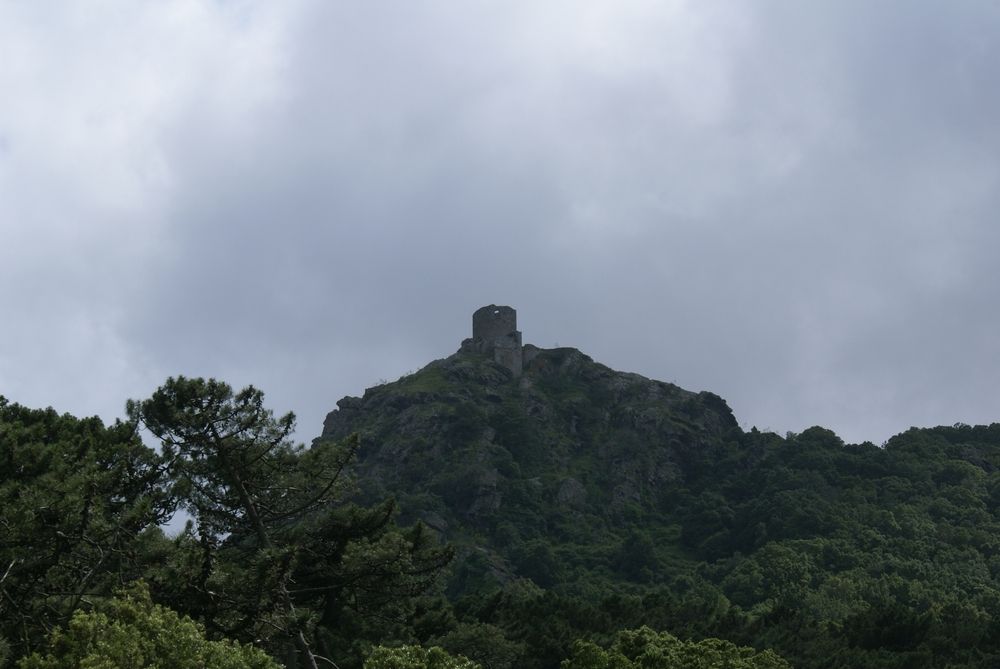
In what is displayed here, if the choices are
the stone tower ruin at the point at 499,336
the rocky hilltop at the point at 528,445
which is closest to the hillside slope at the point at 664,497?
the rocky hilltop at the point at 528,445

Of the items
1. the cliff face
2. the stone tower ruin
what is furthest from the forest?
the stone tower ruin

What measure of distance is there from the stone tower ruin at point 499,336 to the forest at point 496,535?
341 cm

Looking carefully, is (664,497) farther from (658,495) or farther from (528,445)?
(528,445)

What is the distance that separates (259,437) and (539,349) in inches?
3967

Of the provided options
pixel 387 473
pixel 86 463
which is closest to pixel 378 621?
pixel 86 463

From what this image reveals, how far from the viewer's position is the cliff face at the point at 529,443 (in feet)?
329

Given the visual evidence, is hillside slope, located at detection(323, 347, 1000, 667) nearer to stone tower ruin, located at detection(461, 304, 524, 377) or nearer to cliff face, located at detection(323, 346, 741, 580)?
cliff face, located at detection(323, 346, 741, 580)

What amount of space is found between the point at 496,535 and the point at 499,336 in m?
32.2

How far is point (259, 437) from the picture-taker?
26.6m

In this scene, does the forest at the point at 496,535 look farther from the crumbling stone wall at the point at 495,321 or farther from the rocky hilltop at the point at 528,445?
the crumbling stone wall at the point at 495,321

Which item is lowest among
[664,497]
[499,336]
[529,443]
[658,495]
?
[664,497]

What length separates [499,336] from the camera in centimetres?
12350

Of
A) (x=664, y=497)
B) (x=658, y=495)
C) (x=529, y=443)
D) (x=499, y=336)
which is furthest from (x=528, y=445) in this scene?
(x=499, y=336)

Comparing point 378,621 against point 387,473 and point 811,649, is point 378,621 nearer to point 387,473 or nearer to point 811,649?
point 811,649
